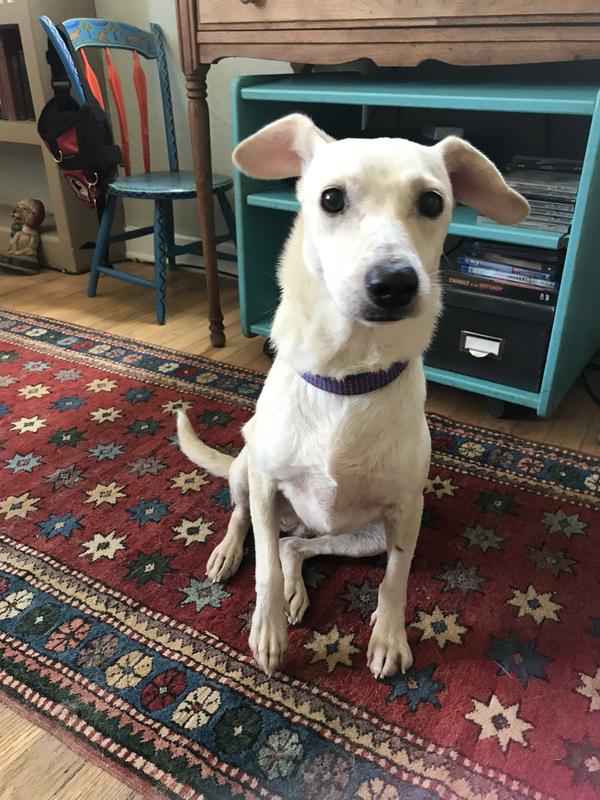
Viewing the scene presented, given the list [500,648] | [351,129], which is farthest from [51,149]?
[500,648]

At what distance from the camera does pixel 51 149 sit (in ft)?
8.16

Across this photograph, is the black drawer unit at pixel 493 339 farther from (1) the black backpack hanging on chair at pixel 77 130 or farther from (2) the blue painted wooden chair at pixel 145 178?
(1) the black backpack hanging on chair at pixel 77 130

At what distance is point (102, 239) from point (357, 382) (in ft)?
6.42

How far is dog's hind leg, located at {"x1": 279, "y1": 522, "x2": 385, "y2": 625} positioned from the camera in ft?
3.84

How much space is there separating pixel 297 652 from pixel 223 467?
45cm

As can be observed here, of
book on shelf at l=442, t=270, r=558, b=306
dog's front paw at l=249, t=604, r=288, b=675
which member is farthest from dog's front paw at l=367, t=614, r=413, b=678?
book on shelf at l=442, t=270, r=558, b=306

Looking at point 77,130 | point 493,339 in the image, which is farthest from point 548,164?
point 77,130

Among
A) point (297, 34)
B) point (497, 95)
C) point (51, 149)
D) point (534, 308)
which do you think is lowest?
point (534, 308)

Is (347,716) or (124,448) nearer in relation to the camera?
(347,716)

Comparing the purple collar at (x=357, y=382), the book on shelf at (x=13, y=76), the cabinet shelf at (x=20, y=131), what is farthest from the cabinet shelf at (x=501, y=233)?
the book on shelf at (x=13, y=76)

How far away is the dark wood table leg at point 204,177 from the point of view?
187cm

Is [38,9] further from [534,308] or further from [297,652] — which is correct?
[297,652]

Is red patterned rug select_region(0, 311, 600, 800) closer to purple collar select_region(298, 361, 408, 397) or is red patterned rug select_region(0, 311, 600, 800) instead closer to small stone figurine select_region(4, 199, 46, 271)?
purple collar select_region(298, 361, 408, 397)

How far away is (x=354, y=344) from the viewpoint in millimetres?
930
